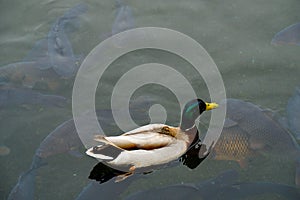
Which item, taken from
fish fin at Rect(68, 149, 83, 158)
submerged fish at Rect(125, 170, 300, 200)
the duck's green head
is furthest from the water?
the duck's green head

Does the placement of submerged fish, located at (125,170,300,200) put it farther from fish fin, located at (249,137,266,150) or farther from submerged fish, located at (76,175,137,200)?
fish fin, located at (249,137,266,150)

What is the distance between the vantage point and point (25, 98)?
193 inches

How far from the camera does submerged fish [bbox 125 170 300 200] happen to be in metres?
3.83

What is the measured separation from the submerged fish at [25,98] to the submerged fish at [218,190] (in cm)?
158

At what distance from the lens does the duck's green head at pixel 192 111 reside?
4.22m

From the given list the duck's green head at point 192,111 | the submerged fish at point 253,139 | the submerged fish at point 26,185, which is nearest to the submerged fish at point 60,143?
the submerged fish at point 26,185

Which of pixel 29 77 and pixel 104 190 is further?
pixel 29 77

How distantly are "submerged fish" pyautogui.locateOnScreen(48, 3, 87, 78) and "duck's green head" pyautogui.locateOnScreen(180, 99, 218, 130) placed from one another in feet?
5.10

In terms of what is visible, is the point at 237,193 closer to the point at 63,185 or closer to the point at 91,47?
the point at 63,185

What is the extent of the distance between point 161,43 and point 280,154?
2152 mm

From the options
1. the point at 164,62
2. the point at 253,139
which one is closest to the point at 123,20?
the point at 164,62

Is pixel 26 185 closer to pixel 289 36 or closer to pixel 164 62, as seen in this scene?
pixel 164 62

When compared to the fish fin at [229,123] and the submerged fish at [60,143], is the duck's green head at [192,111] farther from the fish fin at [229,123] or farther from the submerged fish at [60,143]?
the submerged fish at [60,143]

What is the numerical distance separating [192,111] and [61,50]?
6.35 feet
